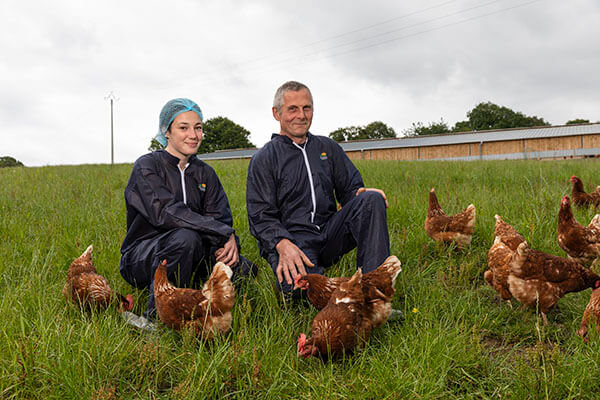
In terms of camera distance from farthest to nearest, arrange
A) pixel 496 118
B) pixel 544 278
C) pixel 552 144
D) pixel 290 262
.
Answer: pixel 496 118
pixel 552 144
pixel 544 278
pixel 290 262

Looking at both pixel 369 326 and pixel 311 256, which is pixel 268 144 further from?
pixel 369 326

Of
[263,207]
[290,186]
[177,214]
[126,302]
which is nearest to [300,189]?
[290,186]

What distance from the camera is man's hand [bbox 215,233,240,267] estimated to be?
10.4 feet

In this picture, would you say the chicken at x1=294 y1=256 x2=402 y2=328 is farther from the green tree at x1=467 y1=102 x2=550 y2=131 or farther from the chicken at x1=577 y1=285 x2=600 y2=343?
the green tree at x1=467 y1=102 x2=550 y2=131

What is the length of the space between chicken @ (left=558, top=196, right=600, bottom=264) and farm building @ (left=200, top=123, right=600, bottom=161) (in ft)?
87.2

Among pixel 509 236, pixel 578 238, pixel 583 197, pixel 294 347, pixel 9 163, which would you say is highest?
pixel 9 163

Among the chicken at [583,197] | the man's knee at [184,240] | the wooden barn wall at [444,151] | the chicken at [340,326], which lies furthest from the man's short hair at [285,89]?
the wooden barn wall at [444,151]

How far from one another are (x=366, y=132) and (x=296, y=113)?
7402 centimetres

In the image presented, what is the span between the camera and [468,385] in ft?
7.51

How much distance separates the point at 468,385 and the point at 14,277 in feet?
13.4

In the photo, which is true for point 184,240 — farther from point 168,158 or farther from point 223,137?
point 223,137

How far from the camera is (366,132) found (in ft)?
247

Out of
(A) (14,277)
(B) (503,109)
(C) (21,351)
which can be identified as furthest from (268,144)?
(B) (503,109)

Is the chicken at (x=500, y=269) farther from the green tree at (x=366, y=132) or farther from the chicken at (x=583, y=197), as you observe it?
the green tree at (x=366, y=132)
